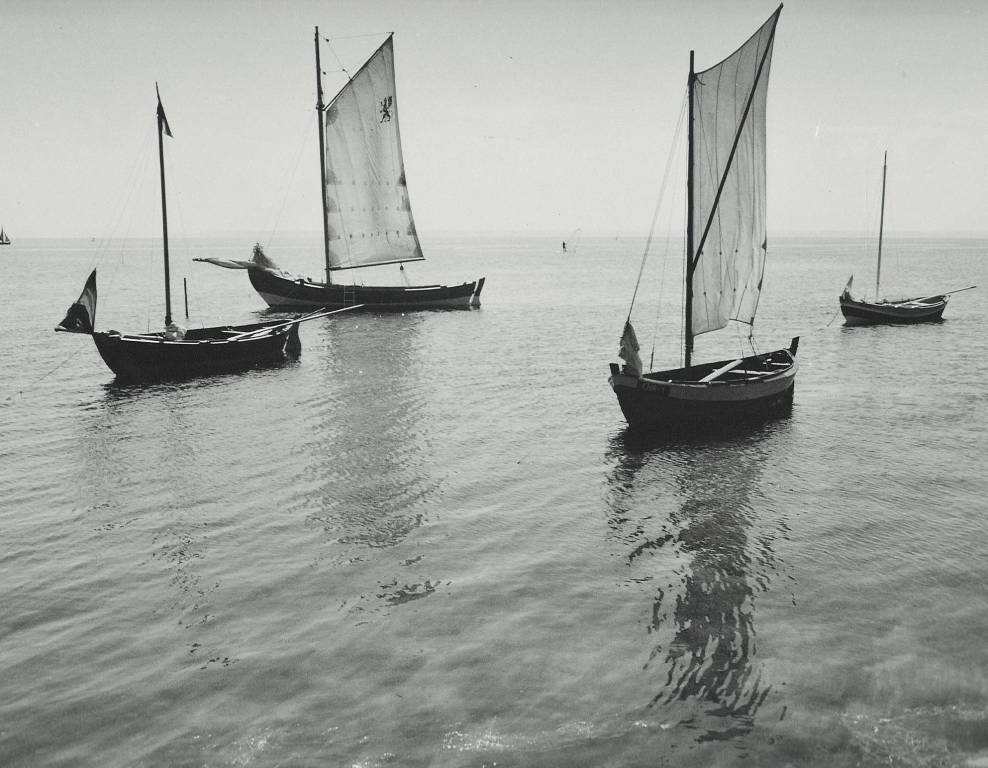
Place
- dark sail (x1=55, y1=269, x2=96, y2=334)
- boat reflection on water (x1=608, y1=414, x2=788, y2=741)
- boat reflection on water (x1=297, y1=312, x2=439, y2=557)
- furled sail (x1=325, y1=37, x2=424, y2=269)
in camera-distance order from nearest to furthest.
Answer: boat reflection on water (x1=608, y1=414, x2=788, y2=741)
boat reflection on water (x1=297, y1=312, x2=439, y2=557)
dark sail (x1=55, y1=269, x2=96, y2=334)
furled sail (x1=325, y1=37, x2=424, y2=269)

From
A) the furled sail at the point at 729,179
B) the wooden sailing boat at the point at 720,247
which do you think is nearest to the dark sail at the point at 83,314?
the wooden sailing boat at the point at 720,247

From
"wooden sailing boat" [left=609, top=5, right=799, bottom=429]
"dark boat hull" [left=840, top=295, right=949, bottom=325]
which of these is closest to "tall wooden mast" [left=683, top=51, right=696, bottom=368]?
"wooden sailing boat" [left=609, top=5, right=799, bottom=429]

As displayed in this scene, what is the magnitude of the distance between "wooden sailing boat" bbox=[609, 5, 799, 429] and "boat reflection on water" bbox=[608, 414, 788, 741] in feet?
3.93

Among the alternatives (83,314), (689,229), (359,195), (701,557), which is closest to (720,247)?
(689,229)

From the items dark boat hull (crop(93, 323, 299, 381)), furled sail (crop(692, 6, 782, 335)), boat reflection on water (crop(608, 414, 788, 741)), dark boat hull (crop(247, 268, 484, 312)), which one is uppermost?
furled sail (crop(692, 6, 782, 335))

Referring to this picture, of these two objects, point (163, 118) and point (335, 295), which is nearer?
point (163, 118)

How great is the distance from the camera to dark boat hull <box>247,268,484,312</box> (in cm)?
6412

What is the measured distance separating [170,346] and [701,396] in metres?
22.2

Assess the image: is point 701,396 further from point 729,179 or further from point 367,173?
point 367,173

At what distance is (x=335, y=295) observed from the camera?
6425 centimetres

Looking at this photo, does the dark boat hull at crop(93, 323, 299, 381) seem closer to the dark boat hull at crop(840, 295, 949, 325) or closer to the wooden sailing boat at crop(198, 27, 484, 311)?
the wooden sailing boat at crop(198, 27, 484, 311)

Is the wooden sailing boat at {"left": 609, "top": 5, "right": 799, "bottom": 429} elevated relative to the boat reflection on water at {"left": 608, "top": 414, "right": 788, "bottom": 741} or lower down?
elevated

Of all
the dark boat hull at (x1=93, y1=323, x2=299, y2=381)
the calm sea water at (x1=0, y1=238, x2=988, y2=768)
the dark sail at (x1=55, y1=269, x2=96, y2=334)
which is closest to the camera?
the calm sea water at (x1=0, y1=238, x2=988, y2=768)

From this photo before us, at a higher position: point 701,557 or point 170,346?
point 170,346
